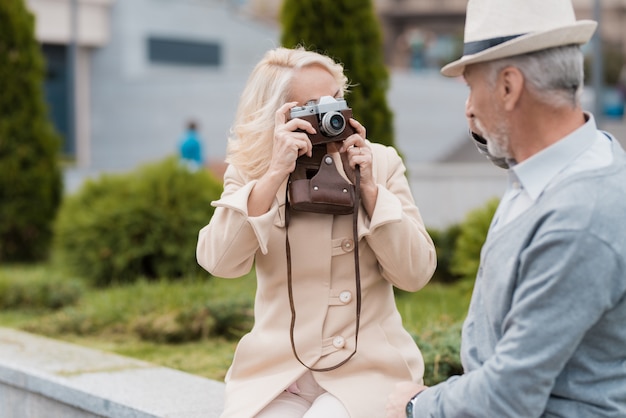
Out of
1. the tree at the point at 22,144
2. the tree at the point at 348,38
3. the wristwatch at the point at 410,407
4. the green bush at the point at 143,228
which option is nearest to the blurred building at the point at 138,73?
the tree at the point at 22,144

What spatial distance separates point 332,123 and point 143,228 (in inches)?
258

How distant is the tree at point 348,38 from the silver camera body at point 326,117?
553cm

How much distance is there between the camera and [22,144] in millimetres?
12438

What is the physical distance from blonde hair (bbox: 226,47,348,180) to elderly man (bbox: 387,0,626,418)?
3.44ft

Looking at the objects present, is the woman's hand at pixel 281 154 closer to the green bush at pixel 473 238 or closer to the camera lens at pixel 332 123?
the camera lens at pixel 332 123

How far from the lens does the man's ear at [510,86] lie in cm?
204

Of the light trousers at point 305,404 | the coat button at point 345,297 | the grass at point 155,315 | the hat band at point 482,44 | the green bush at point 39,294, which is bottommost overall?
the green bush at point 39,294

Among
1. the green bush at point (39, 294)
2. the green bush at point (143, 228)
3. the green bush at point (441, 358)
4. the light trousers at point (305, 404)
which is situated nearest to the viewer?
the light trousers at point (305, 404)

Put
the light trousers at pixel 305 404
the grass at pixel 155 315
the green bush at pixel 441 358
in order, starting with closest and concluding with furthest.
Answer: the light trousers at pixel 305 404 → the green bush at pixel 441 358 → the grass at pixel 155 315

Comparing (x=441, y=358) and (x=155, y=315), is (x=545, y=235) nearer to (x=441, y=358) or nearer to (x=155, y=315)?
(x=441, y=358)

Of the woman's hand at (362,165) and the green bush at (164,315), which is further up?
the woman's hand at (362,165)

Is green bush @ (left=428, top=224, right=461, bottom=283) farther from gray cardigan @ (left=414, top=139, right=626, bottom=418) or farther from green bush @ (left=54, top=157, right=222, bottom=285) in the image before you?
gray cardigan @ (left=414, top=139, right=626, bottom=418)

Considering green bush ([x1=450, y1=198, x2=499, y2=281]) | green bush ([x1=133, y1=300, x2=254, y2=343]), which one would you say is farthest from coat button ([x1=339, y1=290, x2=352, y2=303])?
green bush ([x1=450, y1=198, x2=499, y2=281])

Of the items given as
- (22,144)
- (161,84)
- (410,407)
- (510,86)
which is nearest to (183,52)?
(161,84)
